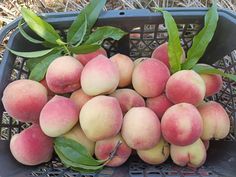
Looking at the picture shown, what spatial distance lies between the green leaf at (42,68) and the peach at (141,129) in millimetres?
220

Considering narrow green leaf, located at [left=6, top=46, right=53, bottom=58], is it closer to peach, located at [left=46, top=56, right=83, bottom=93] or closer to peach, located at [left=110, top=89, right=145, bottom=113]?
peach, located at [left=46, top=56, right=83, bottom=93]

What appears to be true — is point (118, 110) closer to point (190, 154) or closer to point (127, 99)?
point (127, 99)

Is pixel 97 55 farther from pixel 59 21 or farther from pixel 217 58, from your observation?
pixel 217 58

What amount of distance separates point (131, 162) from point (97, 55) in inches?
10.2

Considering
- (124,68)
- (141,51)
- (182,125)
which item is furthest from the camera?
(141,51)

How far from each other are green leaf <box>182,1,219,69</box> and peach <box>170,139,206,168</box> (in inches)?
6.9

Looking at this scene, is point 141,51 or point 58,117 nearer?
point 58,117

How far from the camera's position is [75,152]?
0.90 m

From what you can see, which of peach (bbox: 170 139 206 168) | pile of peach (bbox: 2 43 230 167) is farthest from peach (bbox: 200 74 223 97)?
peach (bbox: 170 139 206 168)

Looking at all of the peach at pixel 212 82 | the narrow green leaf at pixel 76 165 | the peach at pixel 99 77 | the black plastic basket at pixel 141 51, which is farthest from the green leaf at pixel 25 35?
the peach at pixel 212 82

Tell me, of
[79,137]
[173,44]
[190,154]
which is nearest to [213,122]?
[190,154]

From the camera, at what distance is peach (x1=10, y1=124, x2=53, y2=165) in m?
0.91

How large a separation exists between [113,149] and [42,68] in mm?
247

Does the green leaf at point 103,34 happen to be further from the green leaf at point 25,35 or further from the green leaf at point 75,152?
the green leaf at point 75,152
